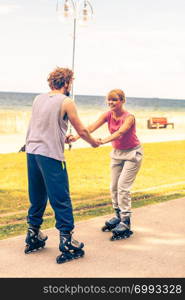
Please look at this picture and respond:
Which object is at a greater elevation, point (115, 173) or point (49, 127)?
point (49, 127)

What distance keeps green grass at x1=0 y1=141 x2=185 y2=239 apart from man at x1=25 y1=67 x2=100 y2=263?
1229 millimetres

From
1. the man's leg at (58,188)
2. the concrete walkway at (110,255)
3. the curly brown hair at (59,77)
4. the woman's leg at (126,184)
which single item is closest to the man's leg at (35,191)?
the man's leg at (58,188)

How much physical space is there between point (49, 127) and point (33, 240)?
118 cm

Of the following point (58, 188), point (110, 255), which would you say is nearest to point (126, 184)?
point (110, 255)

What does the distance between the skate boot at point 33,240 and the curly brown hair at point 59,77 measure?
1448 millimetres

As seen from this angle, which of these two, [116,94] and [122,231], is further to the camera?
[122,231]

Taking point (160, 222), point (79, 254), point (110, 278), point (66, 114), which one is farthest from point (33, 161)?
point (160, 222)

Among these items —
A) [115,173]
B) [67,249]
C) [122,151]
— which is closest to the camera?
[67,249]

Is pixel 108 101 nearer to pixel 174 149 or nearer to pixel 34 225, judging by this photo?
pixel 34 225

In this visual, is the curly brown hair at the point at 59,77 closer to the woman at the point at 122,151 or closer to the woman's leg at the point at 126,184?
the woman at the point at 122,151

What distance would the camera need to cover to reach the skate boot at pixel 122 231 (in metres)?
5.46

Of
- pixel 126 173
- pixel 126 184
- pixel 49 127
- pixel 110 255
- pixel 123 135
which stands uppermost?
pixel 49 127

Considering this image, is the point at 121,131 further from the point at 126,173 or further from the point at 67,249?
the point at 67,249

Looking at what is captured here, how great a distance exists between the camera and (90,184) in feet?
31.9
